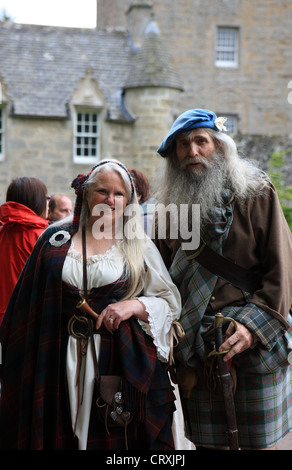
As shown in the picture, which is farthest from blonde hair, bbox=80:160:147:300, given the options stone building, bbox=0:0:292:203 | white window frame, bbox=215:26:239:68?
white window frame, bbox=215:26:239:68

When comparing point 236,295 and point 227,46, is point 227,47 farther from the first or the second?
point 236,295

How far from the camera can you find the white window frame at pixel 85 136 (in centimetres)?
2036

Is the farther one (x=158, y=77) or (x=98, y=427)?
(x=158, y=77)

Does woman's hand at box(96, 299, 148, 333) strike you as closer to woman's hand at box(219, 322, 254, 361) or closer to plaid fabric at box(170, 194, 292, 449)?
plaid fabric at box(170, 194, 292, 449)

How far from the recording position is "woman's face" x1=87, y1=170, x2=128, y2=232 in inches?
126

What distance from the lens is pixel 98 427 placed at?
3035 millimetres

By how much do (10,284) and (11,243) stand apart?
30cm

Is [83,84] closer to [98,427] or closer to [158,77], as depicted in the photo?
[158,77]

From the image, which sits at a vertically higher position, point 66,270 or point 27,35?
point 27,35

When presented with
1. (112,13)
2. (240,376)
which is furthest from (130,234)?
(112,13)

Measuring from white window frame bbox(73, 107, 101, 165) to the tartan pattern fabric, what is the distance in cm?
1738

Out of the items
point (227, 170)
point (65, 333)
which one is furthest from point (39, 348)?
point (227, 170)

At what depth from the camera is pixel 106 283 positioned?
3.11 metres

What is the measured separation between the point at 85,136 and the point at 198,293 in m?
17.7
